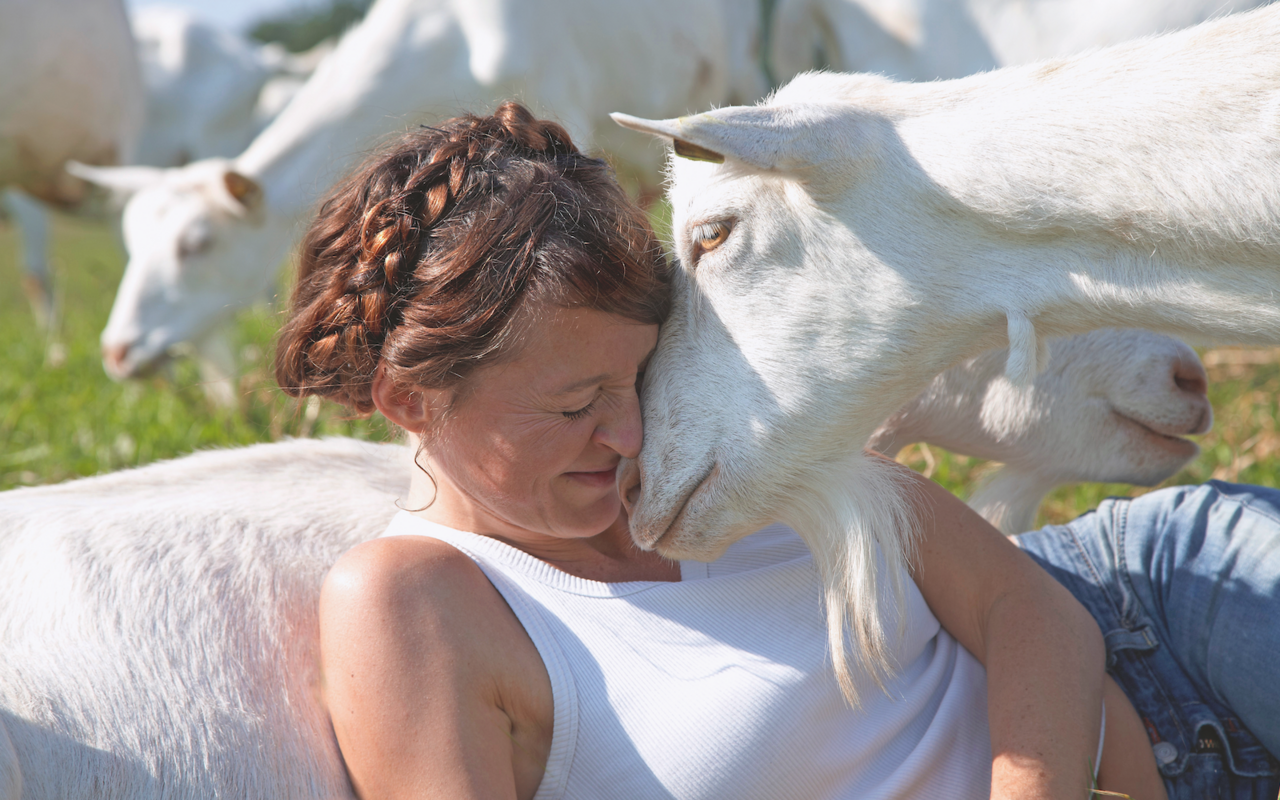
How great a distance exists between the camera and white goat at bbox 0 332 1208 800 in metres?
1.36

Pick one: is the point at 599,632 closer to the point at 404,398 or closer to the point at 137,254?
the point at 404,398

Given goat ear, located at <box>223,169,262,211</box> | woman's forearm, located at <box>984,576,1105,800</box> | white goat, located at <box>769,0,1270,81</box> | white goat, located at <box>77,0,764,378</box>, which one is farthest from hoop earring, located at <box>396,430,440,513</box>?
goat ear, located at <box>223,169,262,211</box>

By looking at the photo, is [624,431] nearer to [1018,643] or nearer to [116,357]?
[1018,643]

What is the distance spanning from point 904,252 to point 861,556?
0.43m

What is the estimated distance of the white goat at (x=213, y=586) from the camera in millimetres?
1363

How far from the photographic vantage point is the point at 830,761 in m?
1.47

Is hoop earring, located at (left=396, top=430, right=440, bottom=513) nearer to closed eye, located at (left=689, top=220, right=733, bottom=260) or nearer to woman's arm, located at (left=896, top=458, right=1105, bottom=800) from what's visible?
closed eye, located at (left=689, top=220, right=733, bottom=260)

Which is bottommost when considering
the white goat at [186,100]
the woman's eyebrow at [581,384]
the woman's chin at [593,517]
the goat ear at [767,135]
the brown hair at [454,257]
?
the white goat at [186,100]

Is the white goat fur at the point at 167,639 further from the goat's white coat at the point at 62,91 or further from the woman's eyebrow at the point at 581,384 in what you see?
the goat's white coat at the point at 62,91

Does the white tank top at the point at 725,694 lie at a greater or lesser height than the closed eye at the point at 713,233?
lesser

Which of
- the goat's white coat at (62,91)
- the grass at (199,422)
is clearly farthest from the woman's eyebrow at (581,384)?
the goat's white coat at (62,91)

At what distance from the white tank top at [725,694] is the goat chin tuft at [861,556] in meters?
0.03

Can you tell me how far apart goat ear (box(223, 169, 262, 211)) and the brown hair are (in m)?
3.17

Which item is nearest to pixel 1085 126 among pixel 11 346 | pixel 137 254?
pixel 137 254
